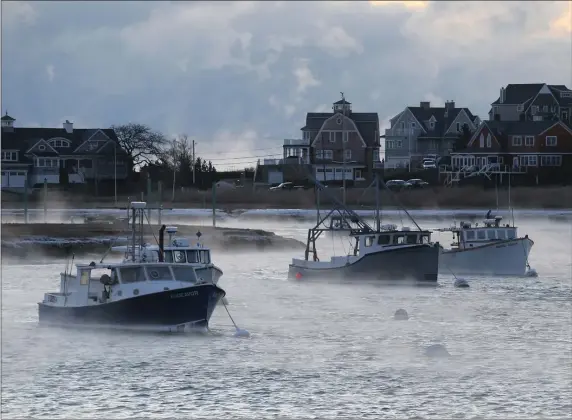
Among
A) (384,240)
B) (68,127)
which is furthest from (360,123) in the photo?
(384,240)

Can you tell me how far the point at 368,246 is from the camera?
227 feet

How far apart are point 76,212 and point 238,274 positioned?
59015 millimetres

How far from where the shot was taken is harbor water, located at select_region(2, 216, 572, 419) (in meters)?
36.5

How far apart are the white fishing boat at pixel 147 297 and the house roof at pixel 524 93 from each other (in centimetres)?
12299

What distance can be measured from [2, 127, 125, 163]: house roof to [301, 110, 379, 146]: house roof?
21.2m

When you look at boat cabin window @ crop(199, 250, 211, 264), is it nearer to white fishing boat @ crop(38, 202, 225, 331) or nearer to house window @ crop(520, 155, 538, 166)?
white fishing boat @ crop(38, 202, 225, 331)

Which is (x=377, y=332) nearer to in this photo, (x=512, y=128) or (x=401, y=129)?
(x=512, y=128)

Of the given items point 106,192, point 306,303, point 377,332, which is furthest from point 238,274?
point 106,192

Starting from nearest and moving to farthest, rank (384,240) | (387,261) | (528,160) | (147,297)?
(147,297) → (387,261) → (384,240) → (528,160)

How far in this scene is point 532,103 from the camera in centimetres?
16538

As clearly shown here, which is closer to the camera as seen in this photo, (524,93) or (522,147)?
(522,147)

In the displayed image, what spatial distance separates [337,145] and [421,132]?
12.8 meters

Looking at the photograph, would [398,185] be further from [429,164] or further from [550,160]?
[550,160]

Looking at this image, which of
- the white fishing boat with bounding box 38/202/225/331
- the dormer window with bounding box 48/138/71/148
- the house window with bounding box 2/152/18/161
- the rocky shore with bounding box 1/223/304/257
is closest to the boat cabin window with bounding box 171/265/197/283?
the white fishing boat with bounding box 38/202/225/331
